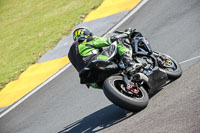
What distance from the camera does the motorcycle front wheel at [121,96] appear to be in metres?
6.22

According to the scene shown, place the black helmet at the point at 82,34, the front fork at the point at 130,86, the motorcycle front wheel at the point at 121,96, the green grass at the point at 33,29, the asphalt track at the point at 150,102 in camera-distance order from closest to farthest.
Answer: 1. the asphalt track at the point at 150,102
2. the motorcycle front wheel at the point at 121,96
3. the front fork at the point at 130,86
4. the black helmet at the point at 82,34
5. the green grass at the point at 33,29

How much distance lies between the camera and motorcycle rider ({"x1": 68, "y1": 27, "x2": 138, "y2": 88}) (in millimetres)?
6906

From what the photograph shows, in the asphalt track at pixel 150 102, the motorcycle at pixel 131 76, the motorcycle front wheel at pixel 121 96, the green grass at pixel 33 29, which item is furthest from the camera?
the green grass at pixel 33 29

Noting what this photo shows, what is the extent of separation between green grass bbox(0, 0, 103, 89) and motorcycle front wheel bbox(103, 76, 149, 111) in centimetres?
783

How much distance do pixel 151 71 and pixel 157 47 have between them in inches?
145

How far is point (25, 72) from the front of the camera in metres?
14.0

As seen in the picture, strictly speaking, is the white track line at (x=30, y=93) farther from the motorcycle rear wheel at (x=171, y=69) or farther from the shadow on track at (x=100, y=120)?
the motorcycle rear wheel at (x=171, y=69)

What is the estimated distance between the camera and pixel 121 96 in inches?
245

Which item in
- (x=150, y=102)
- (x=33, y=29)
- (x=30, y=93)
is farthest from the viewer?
(x=33, y=29)

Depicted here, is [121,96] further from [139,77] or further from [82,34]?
[82,34]

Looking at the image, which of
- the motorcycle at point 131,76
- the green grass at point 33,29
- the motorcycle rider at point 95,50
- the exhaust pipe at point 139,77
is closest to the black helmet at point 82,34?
the motorcycle rider at point 95,50

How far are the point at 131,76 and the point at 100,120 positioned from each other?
45.3 inches

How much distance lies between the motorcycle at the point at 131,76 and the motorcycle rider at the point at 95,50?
0.09 metres

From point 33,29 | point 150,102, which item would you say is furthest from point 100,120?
point 33,29
